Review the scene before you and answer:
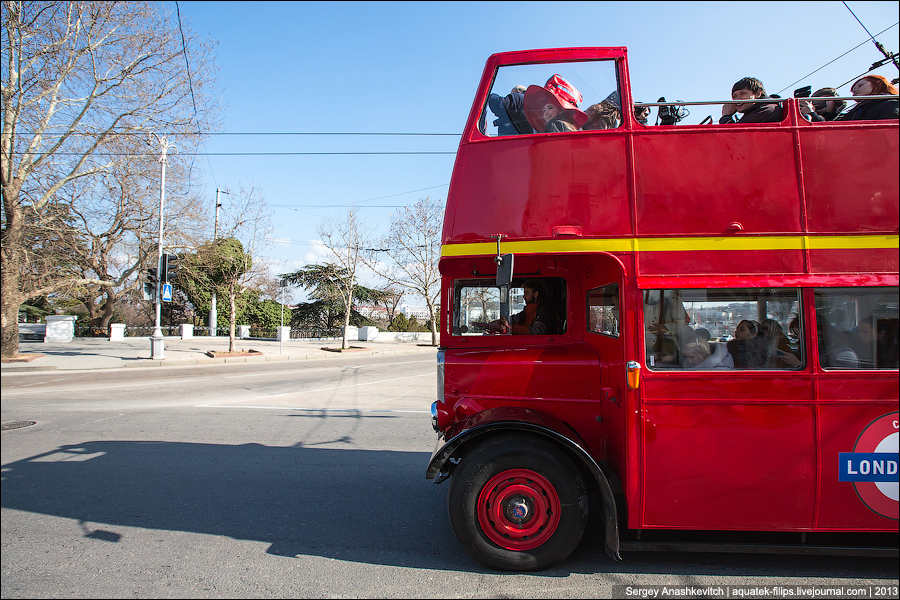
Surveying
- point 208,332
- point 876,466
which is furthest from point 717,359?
point 208,332

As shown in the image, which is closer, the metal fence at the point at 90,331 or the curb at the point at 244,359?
the curb at the point at 244,359

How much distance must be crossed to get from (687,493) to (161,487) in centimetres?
460

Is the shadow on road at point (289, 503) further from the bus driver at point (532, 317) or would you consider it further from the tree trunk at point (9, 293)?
the bus driver at point (532, 317)

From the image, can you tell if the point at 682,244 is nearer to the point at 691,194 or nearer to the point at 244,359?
the point at 691,194

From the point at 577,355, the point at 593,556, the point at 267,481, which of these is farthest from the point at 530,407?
the point at 267,481

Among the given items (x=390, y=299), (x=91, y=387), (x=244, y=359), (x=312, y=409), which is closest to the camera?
(x=312, y=409)

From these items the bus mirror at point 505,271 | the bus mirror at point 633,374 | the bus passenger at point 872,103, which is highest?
the bus passenger at point 872,103

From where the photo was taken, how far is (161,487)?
181 inches

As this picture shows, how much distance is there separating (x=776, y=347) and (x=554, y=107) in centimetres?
231

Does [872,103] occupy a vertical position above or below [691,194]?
above

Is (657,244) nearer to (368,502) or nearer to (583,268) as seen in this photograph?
(583,268)

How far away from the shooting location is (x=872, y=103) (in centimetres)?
332

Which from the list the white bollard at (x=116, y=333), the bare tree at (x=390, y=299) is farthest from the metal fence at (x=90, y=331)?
the bare tree at (x=390, y=299)

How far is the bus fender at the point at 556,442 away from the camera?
3.02 m
